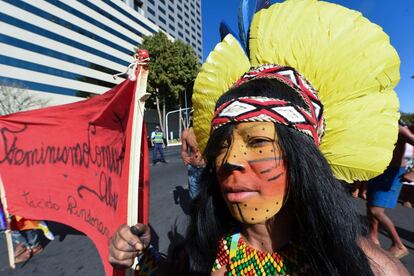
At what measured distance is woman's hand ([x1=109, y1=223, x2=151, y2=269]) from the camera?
3.39 feet

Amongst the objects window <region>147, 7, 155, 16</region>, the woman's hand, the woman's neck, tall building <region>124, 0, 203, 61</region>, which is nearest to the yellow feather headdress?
the woman's neck

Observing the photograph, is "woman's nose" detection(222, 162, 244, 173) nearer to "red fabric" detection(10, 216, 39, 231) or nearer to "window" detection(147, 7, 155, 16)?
"red fabric" detection(10, 216, 39, 231)

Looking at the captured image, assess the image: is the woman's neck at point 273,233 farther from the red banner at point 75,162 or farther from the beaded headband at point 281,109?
the red banner at point 75,162

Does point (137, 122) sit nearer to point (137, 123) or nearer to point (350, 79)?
point (137, 123)

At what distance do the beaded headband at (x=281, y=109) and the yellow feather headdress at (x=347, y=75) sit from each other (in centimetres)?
8

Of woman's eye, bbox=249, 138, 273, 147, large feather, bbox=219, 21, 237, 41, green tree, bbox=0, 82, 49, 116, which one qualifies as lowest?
woman's eye, bbox=249, 138, 273, 147

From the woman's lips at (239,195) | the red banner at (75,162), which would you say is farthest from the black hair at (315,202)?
the red banner at (75,162)

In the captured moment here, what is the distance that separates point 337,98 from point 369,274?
1.94 ft

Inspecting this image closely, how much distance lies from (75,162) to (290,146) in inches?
71.9

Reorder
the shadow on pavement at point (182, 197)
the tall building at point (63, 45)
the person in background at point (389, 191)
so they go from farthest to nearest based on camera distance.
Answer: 1. the tall building at point (63, 45)
2. the shadow on pavement at point (182, 197)
3. the person in background at point (389, 191)

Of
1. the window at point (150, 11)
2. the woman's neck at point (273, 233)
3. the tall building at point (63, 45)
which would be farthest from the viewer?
the window at point (150, 11)

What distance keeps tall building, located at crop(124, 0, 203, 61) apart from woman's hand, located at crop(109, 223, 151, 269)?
48.0 m

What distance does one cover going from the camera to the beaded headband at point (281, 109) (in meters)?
0.89

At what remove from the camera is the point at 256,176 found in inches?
34.9
